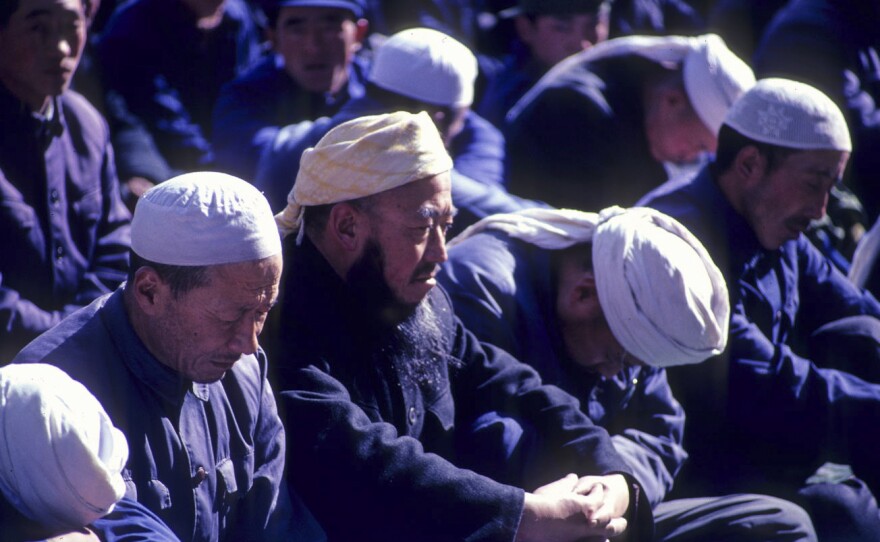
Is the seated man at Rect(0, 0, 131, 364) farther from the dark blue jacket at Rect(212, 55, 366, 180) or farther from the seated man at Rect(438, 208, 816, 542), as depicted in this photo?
the seated man at Rect(438, 208, 816, 542)

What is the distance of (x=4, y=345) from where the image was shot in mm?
4332

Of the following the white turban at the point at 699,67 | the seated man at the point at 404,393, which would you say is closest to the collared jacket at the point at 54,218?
the seated man at the point at 404,393

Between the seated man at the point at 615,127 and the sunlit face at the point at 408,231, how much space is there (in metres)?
2.53

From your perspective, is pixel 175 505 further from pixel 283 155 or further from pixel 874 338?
pixel 874 338

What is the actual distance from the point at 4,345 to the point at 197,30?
9.02 ft

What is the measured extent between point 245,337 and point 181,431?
266mm

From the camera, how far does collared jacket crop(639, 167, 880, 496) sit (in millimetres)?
4961

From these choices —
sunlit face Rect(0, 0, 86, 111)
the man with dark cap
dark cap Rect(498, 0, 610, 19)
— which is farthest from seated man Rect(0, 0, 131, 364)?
dark cap Rect(498, 0, 610, 19)

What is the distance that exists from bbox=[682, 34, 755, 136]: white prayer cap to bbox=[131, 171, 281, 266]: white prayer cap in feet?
11.3

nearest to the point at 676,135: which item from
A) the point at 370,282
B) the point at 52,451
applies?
the point at 370,282

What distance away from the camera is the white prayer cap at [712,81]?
6.16 meters

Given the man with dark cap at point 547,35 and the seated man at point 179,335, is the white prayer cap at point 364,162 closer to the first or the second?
the seated man at point 179,335

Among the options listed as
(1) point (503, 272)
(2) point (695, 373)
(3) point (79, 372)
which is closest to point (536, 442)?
(1) point (503, 272)

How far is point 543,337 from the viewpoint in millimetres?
4441
